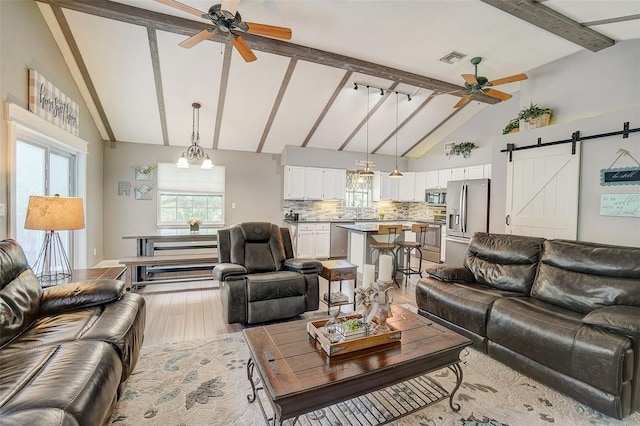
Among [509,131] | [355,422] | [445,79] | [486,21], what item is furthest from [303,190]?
[355,422]

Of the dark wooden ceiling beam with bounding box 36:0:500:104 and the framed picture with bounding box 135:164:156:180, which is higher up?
the dark wooden ceiling beam with bounding box 36:0:500:104

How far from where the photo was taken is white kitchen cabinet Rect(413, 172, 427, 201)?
7.89m

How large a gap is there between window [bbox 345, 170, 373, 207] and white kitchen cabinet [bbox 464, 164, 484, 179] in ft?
8.12

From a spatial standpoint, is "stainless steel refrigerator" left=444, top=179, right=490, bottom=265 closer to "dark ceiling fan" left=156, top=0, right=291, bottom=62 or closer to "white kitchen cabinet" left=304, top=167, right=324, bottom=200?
"white kitchen cabinet" left=304, top=167, right=324, bottom=200

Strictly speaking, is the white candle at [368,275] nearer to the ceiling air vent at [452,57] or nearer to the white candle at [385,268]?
the white candle at [385,268]

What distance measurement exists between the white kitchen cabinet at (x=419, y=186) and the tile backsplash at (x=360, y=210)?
0.36 metres

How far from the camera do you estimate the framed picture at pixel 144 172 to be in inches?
257

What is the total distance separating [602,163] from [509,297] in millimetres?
2360

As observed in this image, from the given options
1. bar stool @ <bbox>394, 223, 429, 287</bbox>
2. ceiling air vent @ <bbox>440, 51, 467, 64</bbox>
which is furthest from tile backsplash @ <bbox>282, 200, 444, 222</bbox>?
ceiling air vent @ <bbox>440, 51, 467, 64</bbox>

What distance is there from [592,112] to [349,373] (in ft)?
15.2

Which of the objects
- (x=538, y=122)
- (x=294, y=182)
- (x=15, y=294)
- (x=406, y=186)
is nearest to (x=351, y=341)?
(x=15, y=294)

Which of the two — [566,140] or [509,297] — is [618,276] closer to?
[509,297]

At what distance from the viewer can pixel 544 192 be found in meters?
4.26

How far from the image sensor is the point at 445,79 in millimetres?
5281
